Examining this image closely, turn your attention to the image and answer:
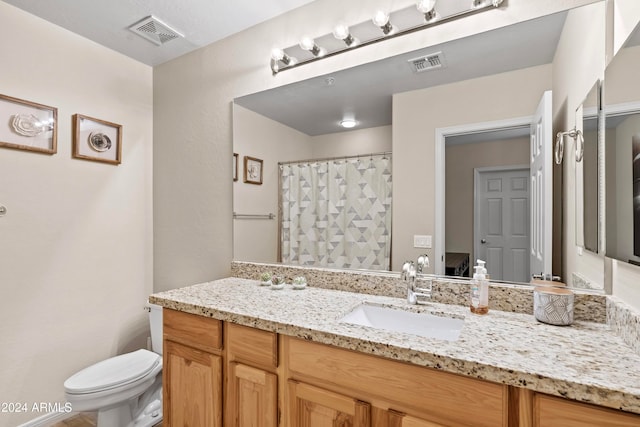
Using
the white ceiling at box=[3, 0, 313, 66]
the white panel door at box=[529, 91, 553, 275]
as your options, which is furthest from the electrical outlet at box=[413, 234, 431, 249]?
the white ceiling at box=[3, 0, 313, 66]

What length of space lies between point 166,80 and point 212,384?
2205 millimetres

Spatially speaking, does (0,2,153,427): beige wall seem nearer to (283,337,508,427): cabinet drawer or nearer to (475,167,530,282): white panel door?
(283,337,508,427): cabinet drawer

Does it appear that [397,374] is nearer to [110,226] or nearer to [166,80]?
[110,226]

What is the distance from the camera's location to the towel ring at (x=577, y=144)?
3.76 ft

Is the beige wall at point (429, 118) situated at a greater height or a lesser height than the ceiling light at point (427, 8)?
lesser

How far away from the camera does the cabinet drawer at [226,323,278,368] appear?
1170mm

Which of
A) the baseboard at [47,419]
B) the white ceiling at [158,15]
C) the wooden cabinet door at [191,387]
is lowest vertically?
the baseboard at [47,419]

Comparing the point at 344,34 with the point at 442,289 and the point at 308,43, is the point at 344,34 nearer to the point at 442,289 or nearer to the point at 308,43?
the point at 308,43

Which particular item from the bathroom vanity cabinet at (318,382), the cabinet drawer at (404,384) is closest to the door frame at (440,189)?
the bathroom vanity cabinet at (318,382)

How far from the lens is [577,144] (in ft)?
3.82

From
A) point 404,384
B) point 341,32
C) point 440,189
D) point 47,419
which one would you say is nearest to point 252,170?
point 341,32

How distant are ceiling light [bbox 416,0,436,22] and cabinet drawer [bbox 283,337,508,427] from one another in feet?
4.81

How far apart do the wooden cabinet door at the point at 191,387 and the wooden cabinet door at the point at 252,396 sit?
83 mm

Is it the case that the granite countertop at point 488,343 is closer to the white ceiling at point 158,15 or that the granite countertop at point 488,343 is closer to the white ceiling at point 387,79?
the white ceiling at point 387,79
